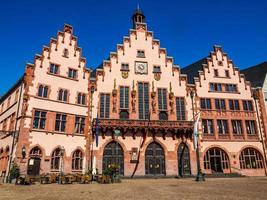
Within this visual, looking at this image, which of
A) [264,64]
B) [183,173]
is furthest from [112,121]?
[264,64]

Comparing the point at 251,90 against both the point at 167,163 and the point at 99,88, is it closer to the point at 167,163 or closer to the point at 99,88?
the point at 167,163

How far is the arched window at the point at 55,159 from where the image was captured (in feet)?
98.7

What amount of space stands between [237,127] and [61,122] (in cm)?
2731

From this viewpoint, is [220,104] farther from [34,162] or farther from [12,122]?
[12,122]

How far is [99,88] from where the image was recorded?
118 ft

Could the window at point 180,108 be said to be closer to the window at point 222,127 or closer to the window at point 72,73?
the window at point 222,127

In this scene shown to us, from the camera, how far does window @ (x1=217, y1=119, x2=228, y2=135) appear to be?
37656mm

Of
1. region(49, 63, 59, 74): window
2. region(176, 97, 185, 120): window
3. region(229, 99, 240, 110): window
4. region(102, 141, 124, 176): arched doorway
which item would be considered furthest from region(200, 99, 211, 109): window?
region(49, 63, 59, 74): window

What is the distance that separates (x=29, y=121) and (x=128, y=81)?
50.5 feet

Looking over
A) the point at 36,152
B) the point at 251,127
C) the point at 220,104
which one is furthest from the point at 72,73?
the point at 251,127

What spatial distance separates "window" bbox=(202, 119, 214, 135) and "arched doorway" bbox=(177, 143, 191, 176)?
4.31 m

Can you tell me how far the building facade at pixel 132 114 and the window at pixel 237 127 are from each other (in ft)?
0.53

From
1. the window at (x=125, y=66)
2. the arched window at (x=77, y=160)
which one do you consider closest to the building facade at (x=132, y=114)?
the arched window at (x=77, y=160)

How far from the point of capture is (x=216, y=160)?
36.4 metres
